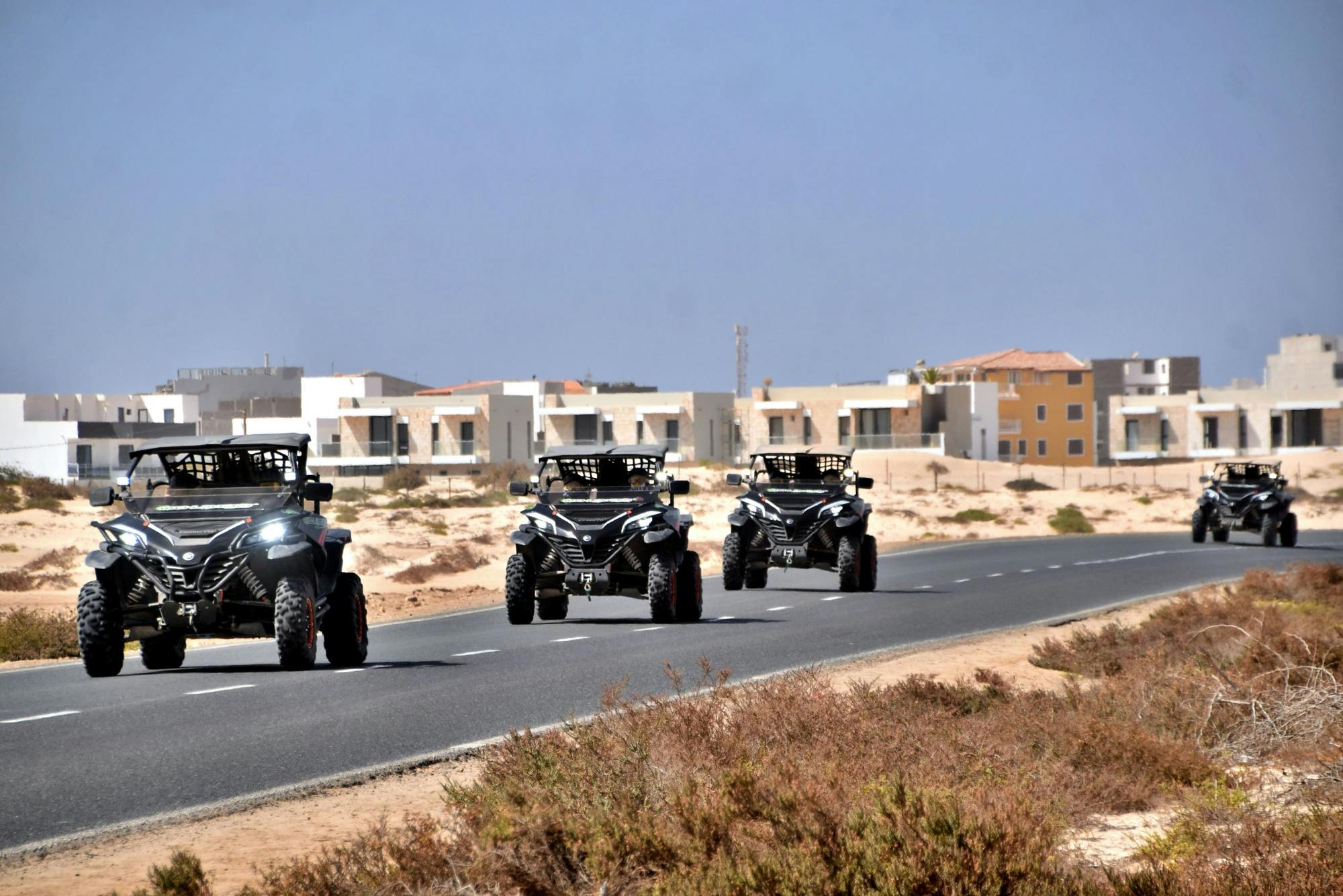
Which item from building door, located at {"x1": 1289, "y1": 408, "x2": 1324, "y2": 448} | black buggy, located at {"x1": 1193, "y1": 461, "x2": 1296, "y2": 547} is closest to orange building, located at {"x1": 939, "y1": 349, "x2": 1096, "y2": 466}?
building door, located at {"x1": 1289, "y1": 408, "x2": 1324, "y2": 448}

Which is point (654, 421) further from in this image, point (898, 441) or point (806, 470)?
point (806, 470)

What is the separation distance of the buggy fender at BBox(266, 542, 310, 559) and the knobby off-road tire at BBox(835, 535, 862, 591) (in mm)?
12587

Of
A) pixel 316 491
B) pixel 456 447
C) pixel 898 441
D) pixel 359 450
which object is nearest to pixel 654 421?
pixel 456 447

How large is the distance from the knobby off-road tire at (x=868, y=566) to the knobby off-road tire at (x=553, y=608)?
639 centimetres

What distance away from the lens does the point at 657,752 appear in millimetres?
8812

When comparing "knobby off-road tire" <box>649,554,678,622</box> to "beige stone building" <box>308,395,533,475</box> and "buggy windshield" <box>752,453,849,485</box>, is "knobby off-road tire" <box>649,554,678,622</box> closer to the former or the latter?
"buggy windshield" <box>752,453,849,485</box>

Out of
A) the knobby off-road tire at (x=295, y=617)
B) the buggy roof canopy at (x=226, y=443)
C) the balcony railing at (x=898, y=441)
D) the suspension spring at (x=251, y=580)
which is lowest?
the knobby off-road tire at (x=295, y=617)

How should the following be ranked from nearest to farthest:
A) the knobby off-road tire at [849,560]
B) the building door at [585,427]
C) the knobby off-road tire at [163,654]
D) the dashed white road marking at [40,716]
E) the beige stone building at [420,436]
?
the dashed white road marking at [40,716], the knobby off-road tire at [163,654], the knobby off-road tire at [849,560], the beige stone building at [420,436], the building door at [585,427]

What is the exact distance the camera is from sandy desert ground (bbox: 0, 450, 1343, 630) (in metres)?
34.5

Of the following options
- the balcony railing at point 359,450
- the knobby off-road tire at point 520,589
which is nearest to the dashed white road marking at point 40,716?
the knobby off-road tire at point 520,589

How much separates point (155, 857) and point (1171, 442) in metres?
A: 103

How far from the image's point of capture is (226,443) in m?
15.9

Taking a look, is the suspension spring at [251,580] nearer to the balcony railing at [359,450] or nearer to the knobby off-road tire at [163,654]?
the knobby off-road tire at [163,654]

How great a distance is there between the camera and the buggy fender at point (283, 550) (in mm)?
14742
